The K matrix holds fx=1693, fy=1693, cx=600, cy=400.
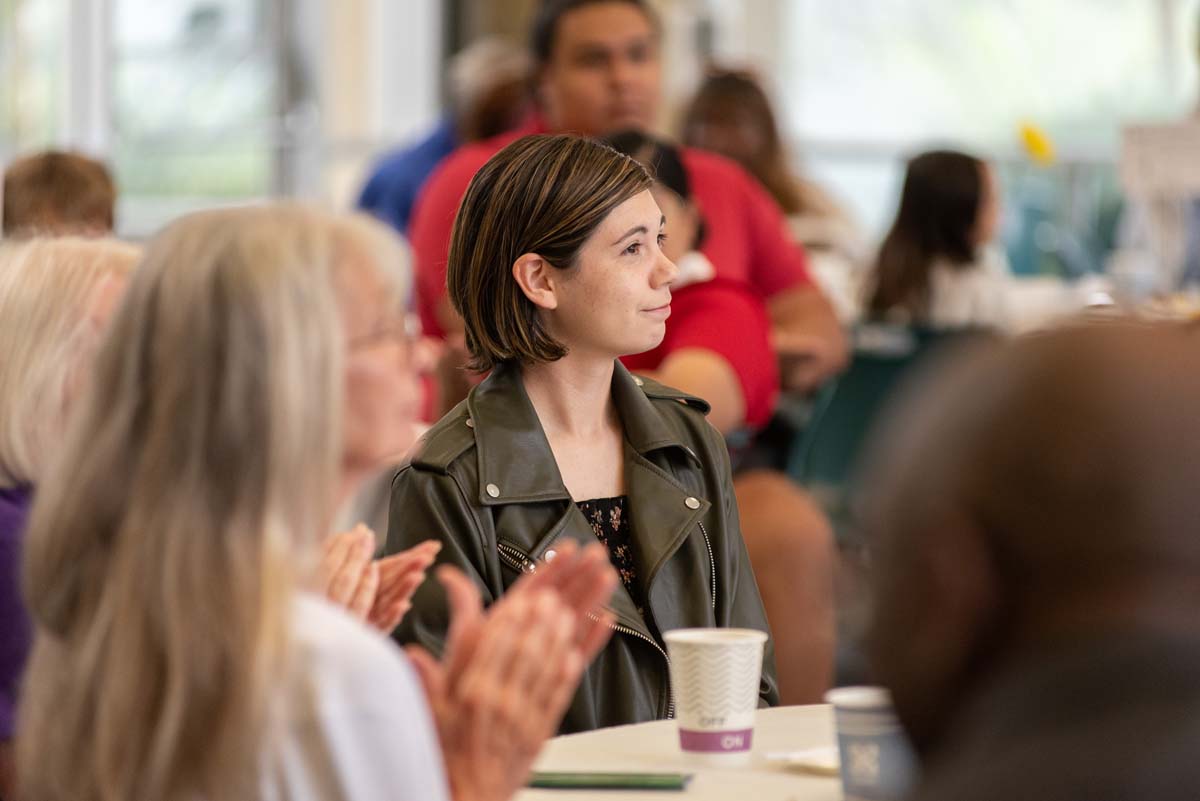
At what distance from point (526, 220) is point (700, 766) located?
2.74 feet

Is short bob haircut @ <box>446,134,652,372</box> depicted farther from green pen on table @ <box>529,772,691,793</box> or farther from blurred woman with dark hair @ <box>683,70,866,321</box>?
blurred woman with dark hair @ <box>683,70,866,321</box>

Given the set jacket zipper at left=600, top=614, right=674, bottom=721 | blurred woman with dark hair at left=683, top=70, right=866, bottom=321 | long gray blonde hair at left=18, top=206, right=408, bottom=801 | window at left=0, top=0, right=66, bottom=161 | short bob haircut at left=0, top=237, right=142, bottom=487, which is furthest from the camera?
window at left=0, top=0, right=66, bottom=161

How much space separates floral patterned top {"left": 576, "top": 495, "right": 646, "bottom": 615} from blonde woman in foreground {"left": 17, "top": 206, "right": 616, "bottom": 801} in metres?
0.95

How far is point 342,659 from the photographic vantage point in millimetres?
1029

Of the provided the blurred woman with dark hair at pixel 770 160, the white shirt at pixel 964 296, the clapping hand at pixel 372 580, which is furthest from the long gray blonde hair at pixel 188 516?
the white shirt at pixel 964 296

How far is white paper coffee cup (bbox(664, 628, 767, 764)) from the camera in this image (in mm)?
1501

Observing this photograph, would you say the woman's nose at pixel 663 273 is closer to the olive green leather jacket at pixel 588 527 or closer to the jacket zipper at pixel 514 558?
the olive green leather jacket at pixel 588 527

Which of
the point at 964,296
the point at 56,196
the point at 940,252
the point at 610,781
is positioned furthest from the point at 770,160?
the point at 610,781

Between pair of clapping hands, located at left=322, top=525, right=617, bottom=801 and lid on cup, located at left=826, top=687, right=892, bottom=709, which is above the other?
pair of clapping hands, located at left=322, top=525, right=617, bottom=801

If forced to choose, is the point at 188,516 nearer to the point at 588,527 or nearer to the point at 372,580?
the point at 372,580

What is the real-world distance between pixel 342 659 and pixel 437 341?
2223 millimetres

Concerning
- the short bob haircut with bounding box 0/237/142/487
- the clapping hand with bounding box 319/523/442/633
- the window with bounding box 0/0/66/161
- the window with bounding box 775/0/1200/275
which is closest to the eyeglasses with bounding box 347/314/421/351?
the clapping hand with bounding box 319/523/442/633

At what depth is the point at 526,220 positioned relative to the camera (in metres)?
2.12

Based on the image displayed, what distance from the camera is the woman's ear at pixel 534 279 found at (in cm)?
212
